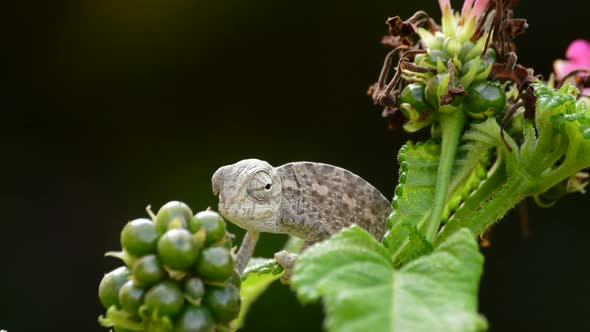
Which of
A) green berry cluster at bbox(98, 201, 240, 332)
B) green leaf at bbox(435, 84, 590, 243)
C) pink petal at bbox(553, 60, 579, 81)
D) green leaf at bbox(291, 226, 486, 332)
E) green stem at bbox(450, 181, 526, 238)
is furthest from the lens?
pink petal at bbox(553, 60, 579, 81)

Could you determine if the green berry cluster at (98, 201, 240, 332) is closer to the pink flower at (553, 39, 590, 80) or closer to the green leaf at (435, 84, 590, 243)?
the green leaf at (435, 84, 590, 243)

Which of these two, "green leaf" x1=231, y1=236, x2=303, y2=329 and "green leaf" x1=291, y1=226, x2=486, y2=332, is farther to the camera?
"green leaf" x1=231, y1=236, x2=303, y2=329

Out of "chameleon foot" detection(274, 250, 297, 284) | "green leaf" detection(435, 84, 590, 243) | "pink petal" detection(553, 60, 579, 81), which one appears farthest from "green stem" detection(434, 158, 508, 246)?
"pink petal" detection(553, 60, 579, 81)

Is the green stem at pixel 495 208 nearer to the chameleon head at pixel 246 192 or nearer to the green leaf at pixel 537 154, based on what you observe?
the green leaf at pixel 537 154

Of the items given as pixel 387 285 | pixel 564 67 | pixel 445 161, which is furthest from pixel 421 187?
pixel 564 67

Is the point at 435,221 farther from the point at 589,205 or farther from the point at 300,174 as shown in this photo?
the point at 589,205

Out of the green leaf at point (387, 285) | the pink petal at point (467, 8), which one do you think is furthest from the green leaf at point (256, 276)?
the pink petal at point (467, 8)

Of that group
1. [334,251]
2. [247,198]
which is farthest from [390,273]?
[247,198]
